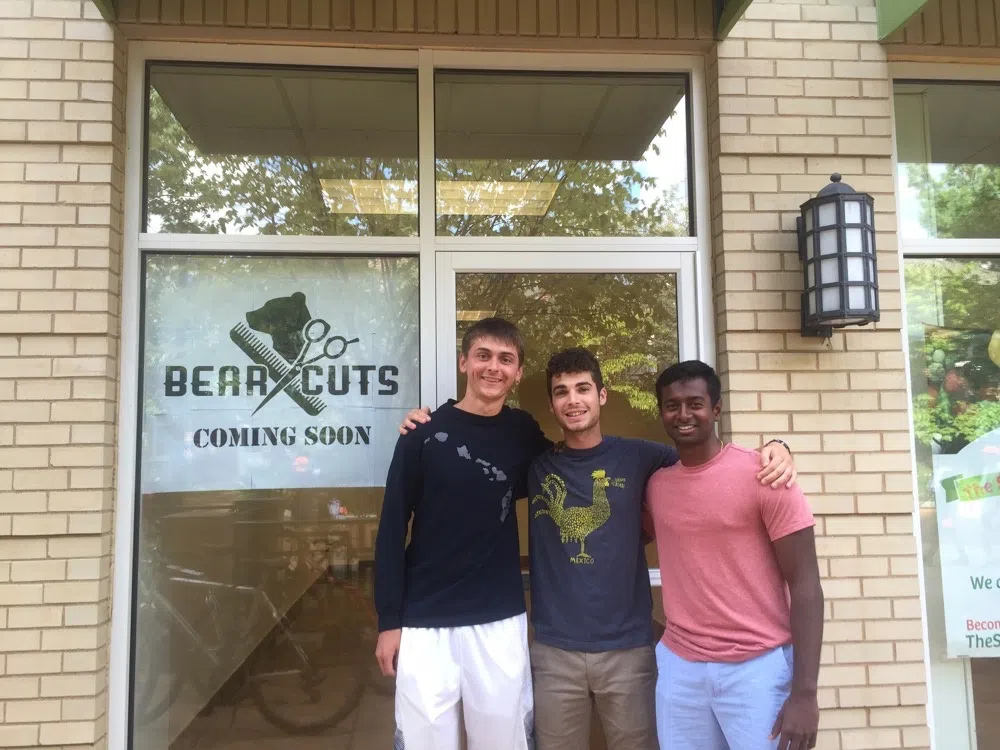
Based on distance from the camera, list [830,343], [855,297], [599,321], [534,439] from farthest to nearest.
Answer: [599,321] → [830,343] → [855,297] → [534,439]

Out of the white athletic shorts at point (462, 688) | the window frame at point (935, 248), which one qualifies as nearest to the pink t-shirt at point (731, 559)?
the white athletic shorts at point (462, 688)

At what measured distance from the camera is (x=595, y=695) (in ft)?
7.27

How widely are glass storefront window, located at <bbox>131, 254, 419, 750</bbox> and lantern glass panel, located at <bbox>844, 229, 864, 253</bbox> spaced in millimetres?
1689

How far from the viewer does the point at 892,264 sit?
9.45 ft

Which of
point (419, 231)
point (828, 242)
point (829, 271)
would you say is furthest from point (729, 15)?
point (419, 231)

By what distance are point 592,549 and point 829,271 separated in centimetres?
142

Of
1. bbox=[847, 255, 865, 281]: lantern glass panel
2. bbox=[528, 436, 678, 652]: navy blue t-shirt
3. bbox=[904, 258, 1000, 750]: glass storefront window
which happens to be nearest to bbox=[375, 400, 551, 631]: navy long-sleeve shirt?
bbox=[528, 436, 678, 652]: navy blue t-shirt

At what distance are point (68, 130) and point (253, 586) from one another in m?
2.15

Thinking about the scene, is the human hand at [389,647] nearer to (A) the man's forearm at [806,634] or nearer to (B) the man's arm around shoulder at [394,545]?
(B) the man's arm around shoulder at [394,545]

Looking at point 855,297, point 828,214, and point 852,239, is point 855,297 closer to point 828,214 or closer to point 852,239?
point 852,239

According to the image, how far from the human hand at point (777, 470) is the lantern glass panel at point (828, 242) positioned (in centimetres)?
103

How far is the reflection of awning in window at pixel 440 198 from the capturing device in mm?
3033

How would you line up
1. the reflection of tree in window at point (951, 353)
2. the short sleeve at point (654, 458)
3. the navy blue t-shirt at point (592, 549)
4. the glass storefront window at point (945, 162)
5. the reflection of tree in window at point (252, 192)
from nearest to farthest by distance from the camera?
the navy blue t-shirt at point (592, 549) < the short sleeve at point (654, 458) < the reflection of tree in window at point (252, 192) < the reflection of tree in window at point (951, 353) < the glass storefront window at point (945, 162)

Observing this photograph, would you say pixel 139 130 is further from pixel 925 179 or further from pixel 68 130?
pixel 925 179
